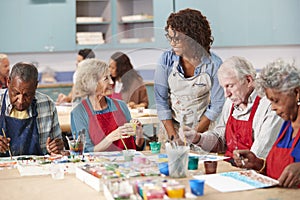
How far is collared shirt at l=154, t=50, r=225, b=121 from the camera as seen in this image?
11.2 ft

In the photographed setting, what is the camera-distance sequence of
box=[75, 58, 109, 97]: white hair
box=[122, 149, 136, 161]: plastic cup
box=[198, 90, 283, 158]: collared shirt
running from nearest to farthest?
1. box=[122, 149, 136, 161]: plastic cup
2. box=[198, 90, 283, 158]: collared shirt
3. box=[75, 58, 109, 97]: white hair

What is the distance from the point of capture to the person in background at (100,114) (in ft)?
11.0

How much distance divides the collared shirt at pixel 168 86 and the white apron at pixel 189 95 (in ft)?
0.08

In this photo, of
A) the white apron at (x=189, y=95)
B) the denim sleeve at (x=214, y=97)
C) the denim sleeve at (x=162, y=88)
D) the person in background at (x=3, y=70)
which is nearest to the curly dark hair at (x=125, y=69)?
the denim sleeve at (x=162, y=88)

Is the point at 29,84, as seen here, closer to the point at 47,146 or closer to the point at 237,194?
the point at 47,146

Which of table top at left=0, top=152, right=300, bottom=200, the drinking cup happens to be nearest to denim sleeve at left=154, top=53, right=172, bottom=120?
the drinking cup

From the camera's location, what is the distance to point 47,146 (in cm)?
329

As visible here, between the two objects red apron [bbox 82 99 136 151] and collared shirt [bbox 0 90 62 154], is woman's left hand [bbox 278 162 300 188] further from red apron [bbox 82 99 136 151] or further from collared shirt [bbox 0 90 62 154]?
collared shirt [bbox 0 90 62 154]

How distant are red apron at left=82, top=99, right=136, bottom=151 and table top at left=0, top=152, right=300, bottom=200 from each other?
0.63m

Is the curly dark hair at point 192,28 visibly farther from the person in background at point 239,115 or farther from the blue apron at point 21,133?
the blue apron at point 21,133

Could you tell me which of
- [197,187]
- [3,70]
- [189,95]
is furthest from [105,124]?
[3,70]

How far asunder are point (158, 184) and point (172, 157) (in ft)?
1.20

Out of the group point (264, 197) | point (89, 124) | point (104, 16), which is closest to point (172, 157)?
point (264, 197)

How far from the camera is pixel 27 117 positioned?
3396mm
